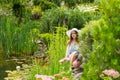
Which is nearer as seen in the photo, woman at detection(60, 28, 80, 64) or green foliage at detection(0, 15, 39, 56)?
woman at detection(60, 28, 80, 64)

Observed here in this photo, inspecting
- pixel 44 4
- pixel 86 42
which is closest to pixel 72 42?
pixel 86 42

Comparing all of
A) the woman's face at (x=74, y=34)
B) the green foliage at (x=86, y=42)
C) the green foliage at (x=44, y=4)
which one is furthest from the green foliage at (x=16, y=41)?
the green foliage at (x=44, y=4)

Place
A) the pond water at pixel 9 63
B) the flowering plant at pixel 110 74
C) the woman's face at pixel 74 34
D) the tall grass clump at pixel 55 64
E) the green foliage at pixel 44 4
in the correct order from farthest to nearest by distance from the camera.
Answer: the green foliage at pixel 44 4
the pond water at pixel 9 63
the woman's face at pixel 74 34
the tall grass clump at pixel 55 64
the flowering plant at pixel 110 74

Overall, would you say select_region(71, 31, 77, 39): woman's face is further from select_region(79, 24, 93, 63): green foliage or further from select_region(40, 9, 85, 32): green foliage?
select_region(40, 9, 85, 32): green foliage

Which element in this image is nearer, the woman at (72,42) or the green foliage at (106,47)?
the green foliage at (106,47)

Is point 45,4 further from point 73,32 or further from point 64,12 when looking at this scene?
point 73,32

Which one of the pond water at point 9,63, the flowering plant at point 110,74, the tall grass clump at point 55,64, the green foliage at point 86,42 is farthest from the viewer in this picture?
the pond water at point 9,63

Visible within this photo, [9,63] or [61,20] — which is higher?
[61,20]

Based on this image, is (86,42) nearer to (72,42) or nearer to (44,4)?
(72,42)

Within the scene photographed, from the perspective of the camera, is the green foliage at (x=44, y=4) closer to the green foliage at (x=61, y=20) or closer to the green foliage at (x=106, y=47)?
the green foliage at (x=61, y=20)

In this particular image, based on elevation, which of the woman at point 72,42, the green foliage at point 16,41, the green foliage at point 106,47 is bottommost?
the green foliage at point 16,41

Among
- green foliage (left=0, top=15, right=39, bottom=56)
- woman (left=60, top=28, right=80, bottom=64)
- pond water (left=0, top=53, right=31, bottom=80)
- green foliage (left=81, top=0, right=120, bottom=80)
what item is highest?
green foliage (left=81, top=0, right=120, bottom=80)

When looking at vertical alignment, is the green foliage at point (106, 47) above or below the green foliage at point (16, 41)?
above

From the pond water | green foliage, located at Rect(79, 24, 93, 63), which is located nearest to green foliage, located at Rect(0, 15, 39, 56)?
the pond water
